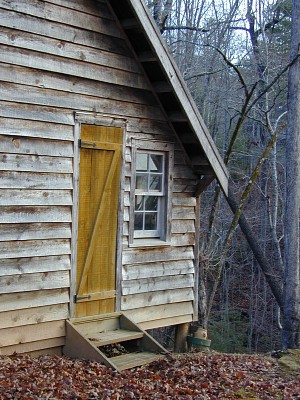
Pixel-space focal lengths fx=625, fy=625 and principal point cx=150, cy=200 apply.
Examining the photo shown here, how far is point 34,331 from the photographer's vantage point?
8602 millimetres

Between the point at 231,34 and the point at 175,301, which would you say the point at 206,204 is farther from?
the point at 175,301

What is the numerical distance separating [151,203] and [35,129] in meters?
2.76

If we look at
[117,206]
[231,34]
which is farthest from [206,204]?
[117,206]

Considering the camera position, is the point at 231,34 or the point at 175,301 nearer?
the point at 175,301

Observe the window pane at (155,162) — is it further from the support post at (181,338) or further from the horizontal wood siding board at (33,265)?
the support post at (181,338)

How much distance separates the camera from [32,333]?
8.58 m

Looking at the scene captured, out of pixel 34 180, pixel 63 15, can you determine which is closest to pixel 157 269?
pixel 34 180

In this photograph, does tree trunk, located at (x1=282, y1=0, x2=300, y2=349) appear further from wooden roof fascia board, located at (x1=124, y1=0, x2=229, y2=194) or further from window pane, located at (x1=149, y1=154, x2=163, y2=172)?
window pane, located at (x1=149, y1=154, x2=163, y2=172)

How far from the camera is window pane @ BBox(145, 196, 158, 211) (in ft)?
34.3

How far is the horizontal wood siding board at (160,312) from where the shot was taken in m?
10.2

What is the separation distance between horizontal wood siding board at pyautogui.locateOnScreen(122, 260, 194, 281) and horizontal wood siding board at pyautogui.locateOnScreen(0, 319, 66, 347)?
4.75 feet

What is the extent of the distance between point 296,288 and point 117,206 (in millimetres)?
5873

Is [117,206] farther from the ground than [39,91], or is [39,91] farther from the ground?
[39,91]

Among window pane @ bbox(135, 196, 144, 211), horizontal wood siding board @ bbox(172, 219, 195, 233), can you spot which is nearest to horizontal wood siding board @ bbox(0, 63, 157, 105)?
window pane @ bbox(135, 196, 144, 211)
